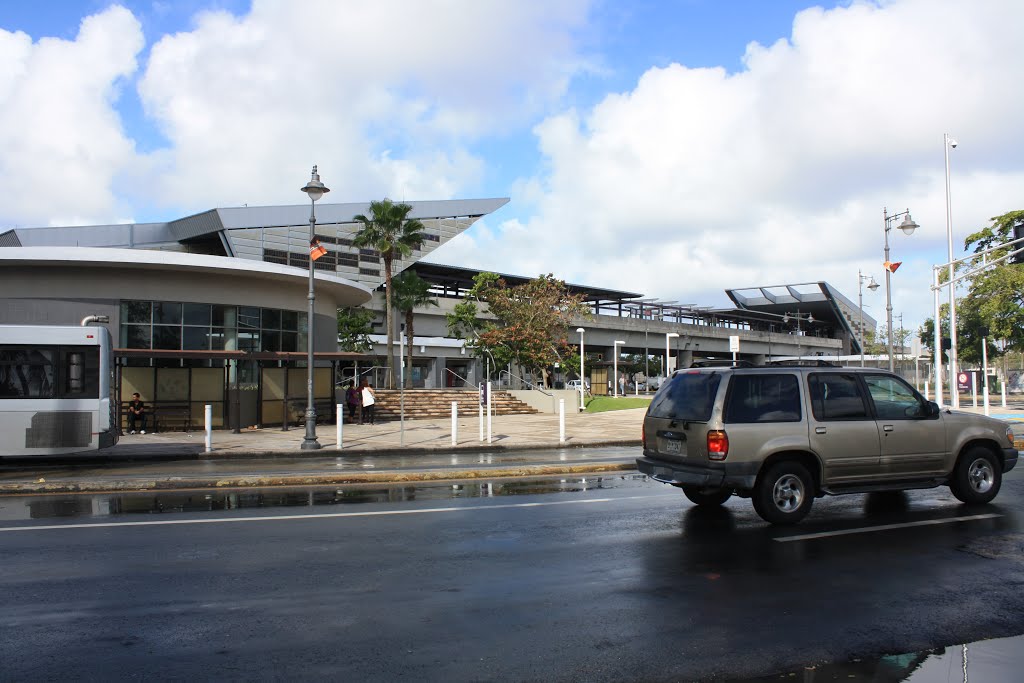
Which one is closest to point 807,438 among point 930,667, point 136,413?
point 930,667

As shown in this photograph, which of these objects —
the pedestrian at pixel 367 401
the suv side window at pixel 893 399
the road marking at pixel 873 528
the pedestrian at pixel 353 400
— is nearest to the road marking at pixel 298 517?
the road marking at pixel 873 528

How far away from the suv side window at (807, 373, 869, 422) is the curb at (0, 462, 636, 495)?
6073 millimetres

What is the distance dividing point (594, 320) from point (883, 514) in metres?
61.3

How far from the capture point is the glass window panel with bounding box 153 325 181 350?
27109 millimetres

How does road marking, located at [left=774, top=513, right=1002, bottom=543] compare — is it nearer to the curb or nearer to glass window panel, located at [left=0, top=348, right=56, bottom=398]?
the curb

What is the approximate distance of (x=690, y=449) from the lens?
342 inches

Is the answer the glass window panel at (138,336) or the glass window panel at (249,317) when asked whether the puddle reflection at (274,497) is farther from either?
the glass window panel at (249,317)

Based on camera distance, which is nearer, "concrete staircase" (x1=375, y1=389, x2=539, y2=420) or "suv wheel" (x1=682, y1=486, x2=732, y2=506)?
"suv wheel" (x1=682, y1=486, x2=732, y2=506)

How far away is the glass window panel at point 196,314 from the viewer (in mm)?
27562

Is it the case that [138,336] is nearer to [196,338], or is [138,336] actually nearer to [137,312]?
[137,312]

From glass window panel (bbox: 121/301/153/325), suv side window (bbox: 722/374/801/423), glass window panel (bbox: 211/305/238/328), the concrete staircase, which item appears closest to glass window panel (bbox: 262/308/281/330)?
glass window panel (bbox: 211/305/238/328)

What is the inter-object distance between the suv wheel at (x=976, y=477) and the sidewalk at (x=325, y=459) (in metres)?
6.20

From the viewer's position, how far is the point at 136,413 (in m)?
24.0

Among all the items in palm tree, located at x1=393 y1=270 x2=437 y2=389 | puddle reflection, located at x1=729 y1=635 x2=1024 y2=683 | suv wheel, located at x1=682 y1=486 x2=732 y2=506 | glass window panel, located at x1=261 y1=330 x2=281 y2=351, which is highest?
palm tree, located at x1=393 y1=270 x2=437 y2=389
